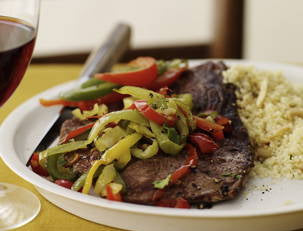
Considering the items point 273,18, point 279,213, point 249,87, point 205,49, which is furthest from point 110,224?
point 273,18

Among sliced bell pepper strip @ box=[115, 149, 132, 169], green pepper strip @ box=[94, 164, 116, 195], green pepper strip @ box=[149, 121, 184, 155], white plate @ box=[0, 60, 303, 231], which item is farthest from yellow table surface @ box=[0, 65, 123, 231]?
green pepper strip @ box=[149, 121, 184, 155]

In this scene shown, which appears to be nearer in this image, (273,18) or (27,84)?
(27,84)

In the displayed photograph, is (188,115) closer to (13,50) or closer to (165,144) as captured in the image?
(165,144)

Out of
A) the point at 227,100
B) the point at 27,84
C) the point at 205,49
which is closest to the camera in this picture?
the point at 227,100

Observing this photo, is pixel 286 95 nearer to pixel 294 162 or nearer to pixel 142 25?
pixel 294 162

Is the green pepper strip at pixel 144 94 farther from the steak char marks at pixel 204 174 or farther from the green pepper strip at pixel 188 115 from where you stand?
the steak char marks at pixel 204 174

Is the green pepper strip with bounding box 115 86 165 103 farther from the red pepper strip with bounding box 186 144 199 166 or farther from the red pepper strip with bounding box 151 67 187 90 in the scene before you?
the red pepper strip with bounding box 151 67 187 90
